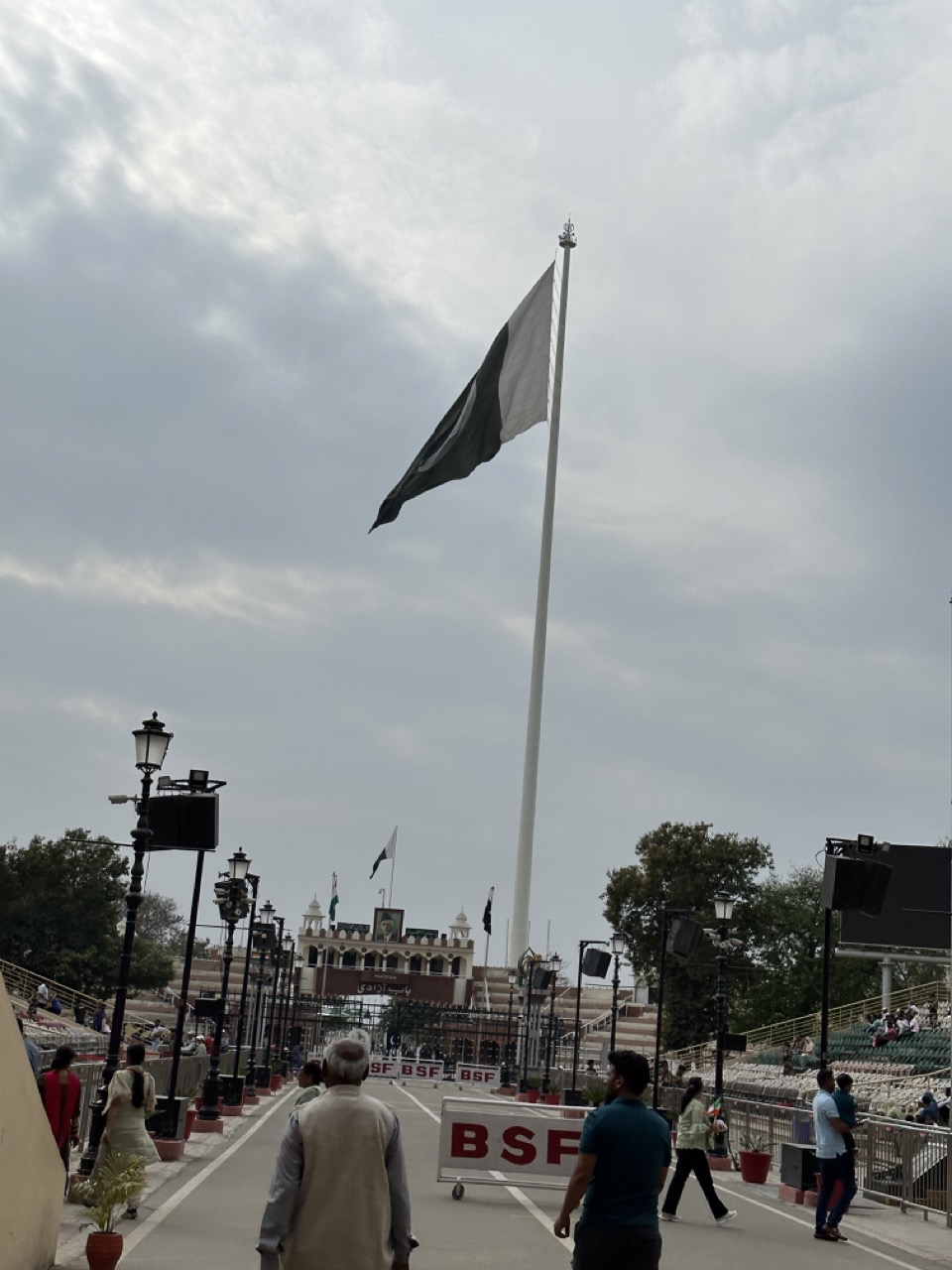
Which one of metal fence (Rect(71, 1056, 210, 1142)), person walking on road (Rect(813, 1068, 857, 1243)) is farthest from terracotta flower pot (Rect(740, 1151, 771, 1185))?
metal fence (Rect(71, 1056, 210, 1142))

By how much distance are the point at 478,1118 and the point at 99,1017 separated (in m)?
46.6

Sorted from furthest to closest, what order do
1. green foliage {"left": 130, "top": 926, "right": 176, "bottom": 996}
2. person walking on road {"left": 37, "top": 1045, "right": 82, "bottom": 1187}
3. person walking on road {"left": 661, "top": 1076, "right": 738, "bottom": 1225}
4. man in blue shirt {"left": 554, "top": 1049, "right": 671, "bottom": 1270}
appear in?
green foliage {"left": 130, "top": 926, "right": 176, "bottom": 996}, person walking on road {"left": 661, "top": 1076, "right": 738, "bottom": 1225}, person walking on road {"left": 37, "top": 1045, "right": 82, "bottom": 1187}, man in blue shirt {"left": 554, "top": 1049, "right": 671, "bottom": 1270}

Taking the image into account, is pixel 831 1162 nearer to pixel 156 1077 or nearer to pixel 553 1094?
pixel 156 1077

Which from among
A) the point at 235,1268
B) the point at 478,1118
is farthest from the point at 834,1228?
the point at 235,1268

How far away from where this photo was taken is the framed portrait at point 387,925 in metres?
139

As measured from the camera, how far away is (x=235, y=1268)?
11586 mm

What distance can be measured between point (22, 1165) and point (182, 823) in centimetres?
1033

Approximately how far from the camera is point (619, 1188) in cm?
734

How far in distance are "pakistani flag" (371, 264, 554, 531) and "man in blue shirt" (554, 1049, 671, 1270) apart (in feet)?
120

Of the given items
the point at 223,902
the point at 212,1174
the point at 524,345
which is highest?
the point at 524,345

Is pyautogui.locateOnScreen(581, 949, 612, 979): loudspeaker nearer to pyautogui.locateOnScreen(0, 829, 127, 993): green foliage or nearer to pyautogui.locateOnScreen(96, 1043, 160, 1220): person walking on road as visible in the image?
pyautogui.locateOnScreen(96, 1043, 160, 1220): person walking on road

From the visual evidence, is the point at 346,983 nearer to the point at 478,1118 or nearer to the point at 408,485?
the point at 408,485

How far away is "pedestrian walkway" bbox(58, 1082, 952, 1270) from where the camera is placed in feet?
41.8

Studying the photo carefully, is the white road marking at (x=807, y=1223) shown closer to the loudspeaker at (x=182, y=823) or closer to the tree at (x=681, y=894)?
the loudspeaker at (x=182, y=823)
